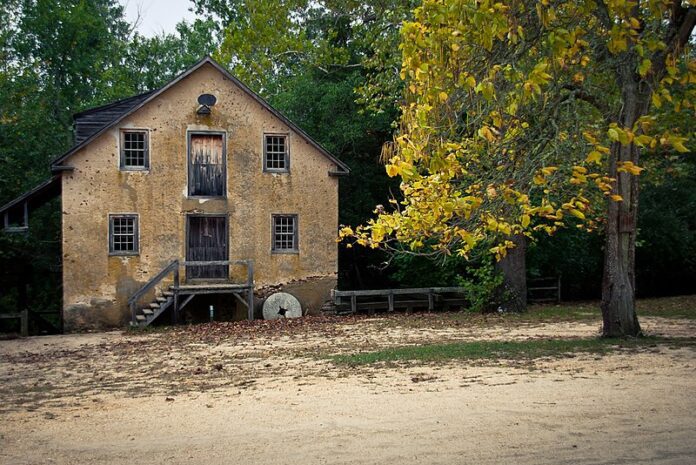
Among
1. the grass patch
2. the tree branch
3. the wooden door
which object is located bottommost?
the grass patch

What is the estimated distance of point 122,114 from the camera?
26.5 meters

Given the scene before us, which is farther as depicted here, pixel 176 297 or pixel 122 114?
pixel 122 114

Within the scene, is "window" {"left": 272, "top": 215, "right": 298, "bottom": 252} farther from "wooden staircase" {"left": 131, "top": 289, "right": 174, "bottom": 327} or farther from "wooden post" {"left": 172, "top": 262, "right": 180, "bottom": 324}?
"wooden staircase" {"left": 131, "top": 289, "right": 174, "bottom": 327}

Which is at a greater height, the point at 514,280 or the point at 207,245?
the point at 207,245

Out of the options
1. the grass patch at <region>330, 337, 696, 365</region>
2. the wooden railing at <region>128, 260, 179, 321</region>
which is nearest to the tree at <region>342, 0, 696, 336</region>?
the grass patch at <region>330, 337, 696, 365</region>

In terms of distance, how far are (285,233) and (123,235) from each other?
5610 millimetres

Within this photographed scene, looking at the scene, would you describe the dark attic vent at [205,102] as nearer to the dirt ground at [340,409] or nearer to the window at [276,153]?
the window at [276,153]

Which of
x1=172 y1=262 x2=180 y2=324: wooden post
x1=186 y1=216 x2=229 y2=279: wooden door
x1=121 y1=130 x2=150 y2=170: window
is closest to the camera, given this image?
x1=172 y1=262 x2=180 y2=324: wooden post

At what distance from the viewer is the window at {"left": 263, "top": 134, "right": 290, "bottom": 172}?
2830cm

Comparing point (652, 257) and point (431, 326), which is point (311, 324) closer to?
point (431, 326)

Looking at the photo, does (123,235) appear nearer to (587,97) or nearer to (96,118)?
(96,118)

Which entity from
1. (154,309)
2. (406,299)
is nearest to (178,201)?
(154,309)

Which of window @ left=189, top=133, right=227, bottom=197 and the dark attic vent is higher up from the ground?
the dark attic vent

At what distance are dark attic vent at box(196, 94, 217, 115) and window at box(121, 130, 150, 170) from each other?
6.71ft
